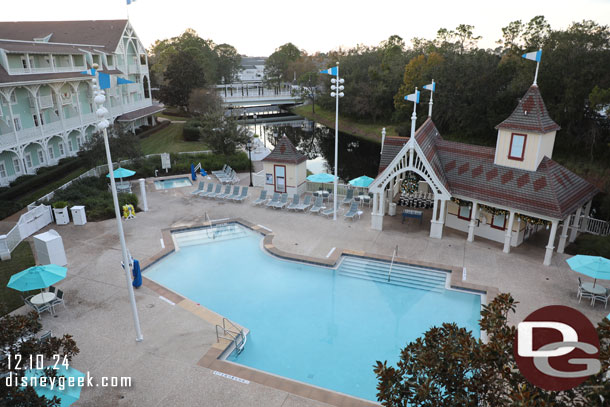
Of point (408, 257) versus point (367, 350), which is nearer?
point (367, 350)

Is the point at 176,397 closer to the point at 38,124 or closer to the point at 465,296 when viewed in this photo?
the point at 465,296

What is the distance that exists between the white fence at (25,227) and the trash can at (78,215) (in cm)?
139

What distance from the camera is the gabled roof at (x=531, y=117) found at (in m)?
17.8

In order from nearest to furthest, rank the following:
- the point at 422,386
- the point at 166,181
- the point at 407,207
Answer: the point at 422,386
the point at 407,207
the point at 166,181

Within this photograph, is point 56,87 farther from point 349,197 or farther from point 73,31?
point 349,197

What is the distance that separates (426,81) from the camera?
172ft

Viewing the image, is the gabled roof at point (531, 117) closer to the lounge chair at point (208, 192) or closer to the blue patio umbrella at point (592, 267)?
the blue patio umbrella at point (592, 267)

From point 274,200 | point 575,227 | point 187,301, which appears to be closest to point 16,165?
point 274,200

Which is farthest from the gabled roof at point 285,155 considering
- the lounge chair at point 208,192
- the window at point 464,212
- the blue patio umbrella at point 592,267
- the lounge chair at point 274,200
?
the blue patio umbrella at point 592,267

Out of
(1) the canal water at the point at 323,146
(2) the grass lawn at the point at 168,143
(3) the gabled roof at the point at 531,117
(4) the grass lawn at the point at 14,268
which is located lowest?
(1) the canal water at the point at 323,146

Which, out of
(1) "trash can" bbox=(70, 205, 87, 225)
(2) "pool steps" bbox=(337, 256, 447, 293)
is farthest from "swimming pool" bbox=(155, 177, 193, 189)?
(2) "pool steps" bbox=(337, 256, 447, 293)

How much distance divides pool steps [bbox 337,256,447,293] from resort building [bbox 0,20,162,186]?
15.8m

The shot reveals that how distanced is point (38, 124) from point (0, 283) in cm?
2024

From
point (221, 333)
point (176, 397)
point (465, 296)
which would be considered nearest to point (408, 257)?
point (465, 296)
